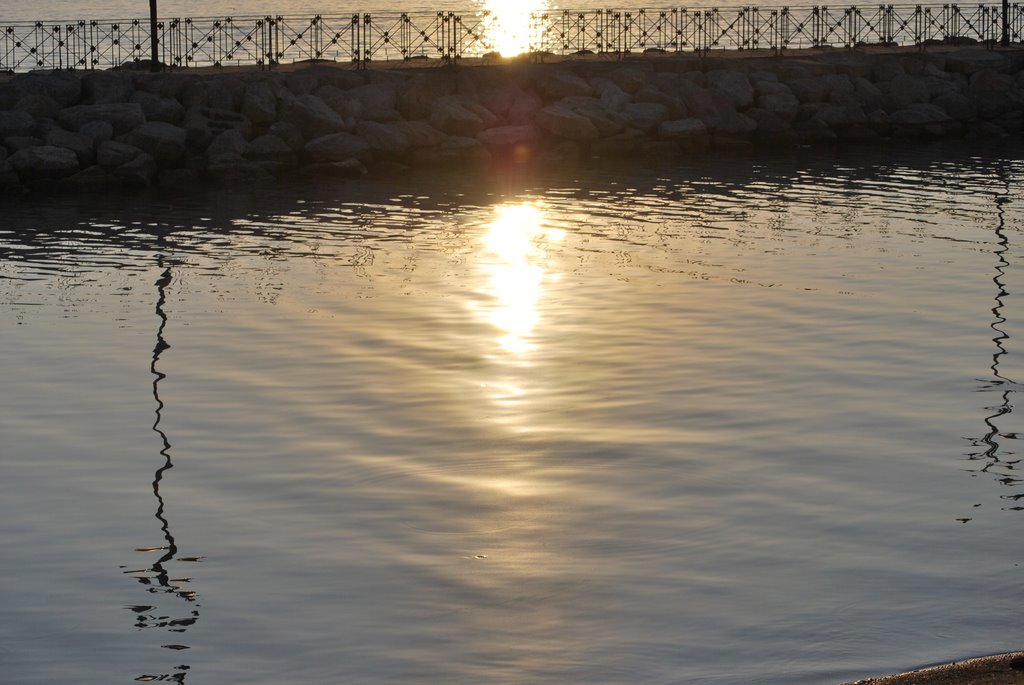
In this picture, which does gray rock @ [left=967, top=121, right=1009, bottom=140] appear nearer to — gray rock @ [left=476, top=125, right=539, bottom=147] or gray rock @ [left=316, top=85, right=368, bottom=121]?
gray rock @ [left=476, top=125, right=539, bottom=147]

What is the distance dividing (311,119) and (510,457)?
67.0ft

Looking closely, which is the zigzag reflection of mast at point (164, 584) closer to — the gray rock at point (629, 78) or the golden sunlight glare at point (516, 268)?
the golden sunlight glare at point (516, 268)

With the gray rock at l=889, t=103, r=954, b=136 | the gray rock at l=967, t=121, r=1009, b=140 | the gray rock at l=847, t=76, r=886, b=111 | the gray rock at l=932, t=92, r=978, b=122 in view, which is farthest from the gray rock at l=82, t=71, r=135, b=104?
the gray rock at l=967, t=121, r=1009, b=140

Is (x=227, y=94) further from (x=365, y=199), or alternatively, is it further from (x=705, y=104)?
(x=705, y=104)

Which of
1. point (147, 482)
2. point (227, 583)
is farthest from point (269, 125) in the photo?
point (227, 583)

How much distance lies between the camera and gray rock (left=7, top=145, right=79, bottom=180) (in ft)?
Result: 93.3

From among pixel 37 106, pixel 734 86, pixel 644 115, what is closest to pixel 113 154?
pixel 37 106

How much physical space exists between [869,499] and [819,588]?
1.77 meters

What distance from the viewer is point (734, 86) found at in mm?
34656

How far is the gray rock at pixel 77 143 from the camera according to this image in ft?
95.8

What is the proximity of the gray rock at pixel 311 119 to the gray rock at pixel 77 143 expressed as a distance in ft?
12.7

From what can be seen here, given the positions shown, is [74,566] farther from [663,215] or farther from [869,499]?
[663,215]

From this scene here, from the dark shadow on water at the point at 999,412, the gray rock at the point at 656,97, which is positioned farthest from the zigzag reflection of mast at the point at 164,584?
the gray rock at the point at 656,97

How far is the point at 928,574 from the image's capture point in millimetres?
9305
